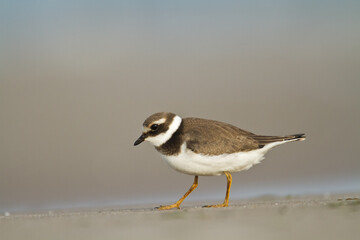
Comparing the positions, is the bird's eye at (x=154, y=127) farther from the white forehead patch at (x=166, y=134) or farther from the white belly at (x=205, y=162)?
the white belly at (x=205, y=162)

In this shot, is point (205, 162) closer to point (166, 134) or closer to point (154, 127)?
point (166, 134)

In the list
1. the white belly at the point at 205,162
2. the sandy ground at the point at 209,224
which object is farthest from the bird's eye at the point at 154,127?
the sandy ground at the point at 209,224

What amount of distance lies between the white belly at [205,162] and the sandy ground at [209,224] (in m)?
1.02

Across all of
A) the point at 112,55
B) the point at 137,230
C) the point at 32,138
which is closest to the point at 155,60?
the point at 112,55

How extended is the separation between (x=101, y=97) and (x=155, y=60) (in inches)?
150

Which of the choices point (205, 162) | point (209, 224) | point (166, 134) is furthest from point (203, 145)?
point (209, 224)

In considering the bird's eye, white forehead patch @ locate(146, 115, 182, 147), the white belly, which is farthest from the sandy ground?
the bird's eye

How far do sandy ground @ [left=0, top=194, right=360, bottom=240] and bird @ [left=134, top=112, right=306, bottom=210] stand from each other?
1.07 metres

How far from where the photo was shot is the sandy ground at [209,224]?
20.6 feet

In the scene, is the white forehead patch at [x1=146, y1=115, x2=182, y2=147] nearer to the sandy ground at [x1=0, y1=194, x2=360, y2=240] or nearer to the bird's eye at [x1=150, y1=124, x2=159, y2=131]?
the bird's eye at [x1=150, y1=124, x2=159, y2=131]

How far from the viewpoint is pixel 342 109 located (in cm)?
1620

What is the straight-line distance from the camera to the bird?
344 inches

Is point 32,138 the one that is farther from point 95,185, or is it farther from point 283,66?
point 283,66

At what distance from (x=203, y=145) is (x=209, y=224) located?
220 cm
